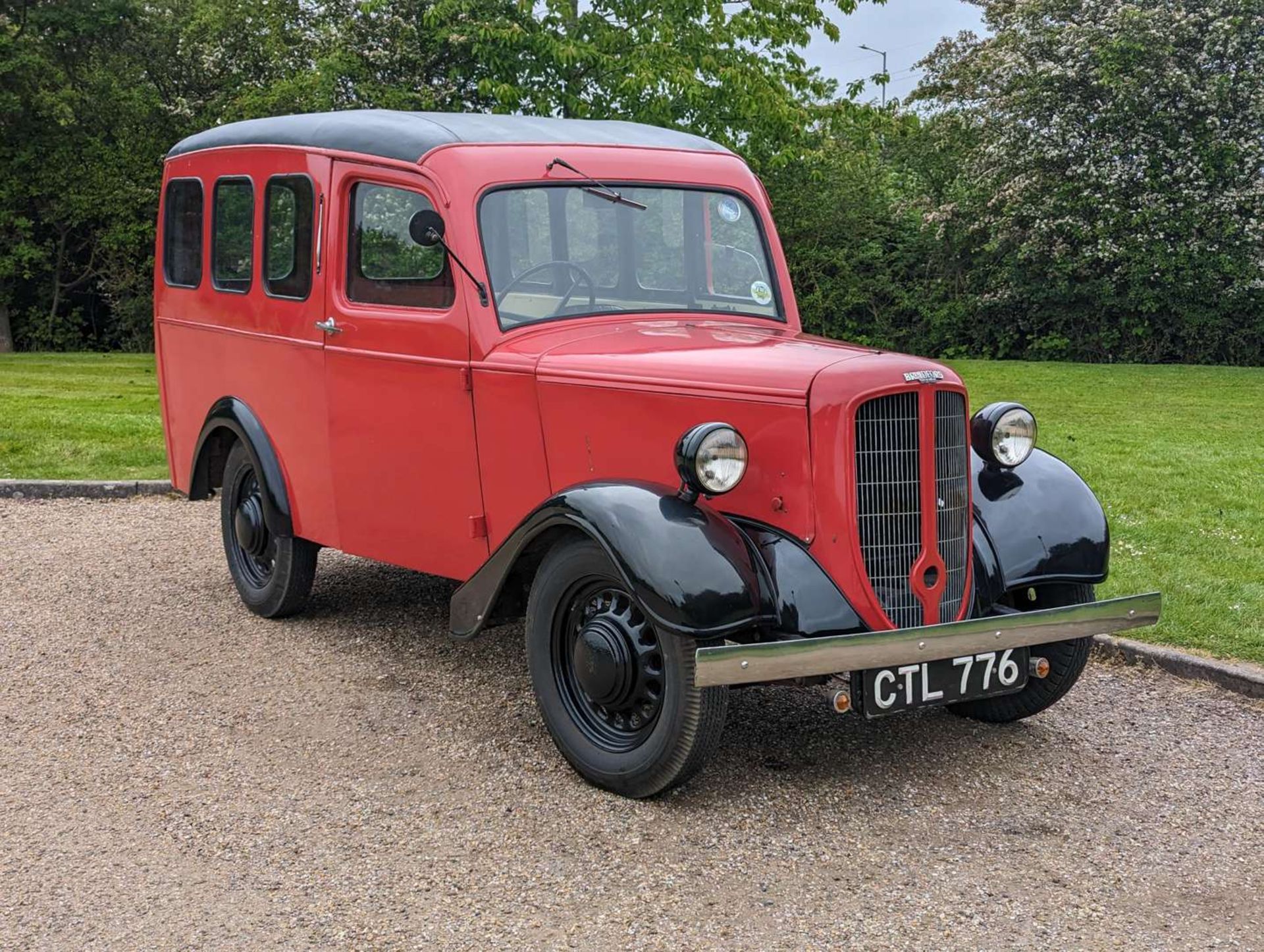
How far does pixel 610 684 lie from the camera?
434cm

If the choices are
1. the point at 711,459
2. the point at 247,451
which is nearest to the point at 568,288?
the point at 711,459

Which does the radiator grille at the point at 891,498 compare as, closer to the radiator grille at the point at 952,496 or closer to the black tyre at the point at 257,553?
the radiator grille at the point at 952,496

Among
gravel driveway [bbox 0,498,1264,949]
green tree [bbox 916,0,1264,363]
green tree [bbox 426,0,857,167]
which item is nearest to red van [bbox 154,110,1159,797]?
gravel driveway [bbox 0,498,1264,949]

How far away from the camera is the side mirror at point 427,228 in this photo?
5086mm

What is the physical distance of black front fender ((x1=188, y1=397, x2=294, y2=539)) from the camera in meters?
6.29

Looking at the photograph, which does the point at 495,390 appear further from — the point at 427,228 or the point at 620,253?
the point at 620,253

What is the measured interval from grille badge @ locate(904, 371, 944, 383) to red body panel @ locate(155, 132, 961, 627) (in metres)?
0.04

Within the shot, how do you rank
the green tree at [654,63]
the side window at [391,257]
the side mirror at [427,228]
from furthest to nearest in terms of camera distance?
the green tree at [654,63] < the side window at [391,257] < the side mirror at [427,228]

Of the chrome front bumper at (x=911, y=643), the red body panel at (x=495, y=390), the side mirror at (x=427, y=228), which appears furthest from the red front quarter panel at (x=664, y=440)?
the side mirror at (x=427, y=228)

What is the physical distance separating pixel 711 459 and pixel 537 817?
123cm

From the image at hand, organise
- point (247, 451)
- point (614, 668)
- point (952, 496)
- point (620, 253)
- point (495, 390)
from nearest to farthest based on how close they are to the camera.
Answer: point (614, 668), point (952, 496), point (495, 390), point (620, 253), point (247, 451)

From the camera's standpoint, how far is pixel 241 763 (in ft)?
15.4

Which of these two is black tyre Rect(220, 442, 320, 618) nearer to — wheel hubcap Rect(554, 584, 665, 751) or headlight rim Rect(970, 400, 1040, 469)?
wheel hubcap Rect(554, 584, 665, 751)

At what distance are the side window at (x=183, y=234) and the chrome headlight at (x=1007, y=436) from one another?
13.4 feet
